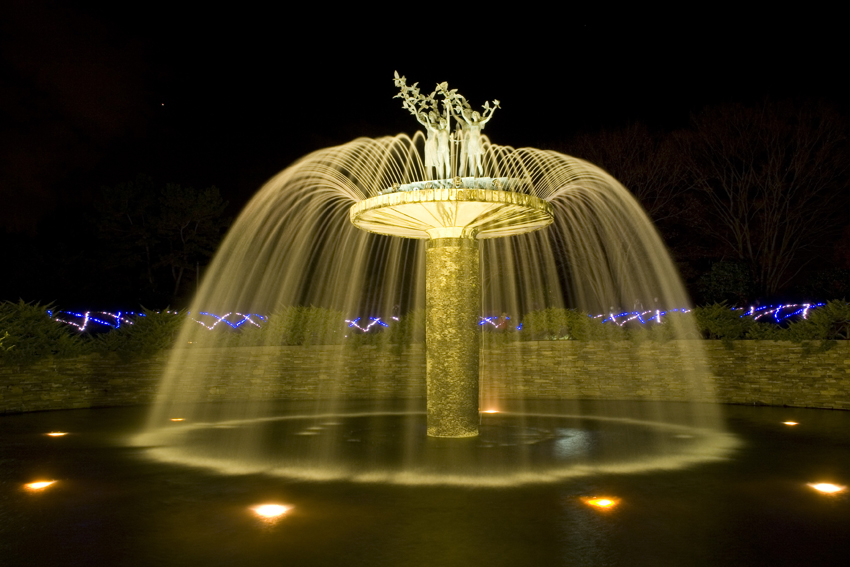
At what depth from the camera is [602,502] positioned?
7285 mm

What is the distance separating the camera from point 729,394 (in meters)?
17.6

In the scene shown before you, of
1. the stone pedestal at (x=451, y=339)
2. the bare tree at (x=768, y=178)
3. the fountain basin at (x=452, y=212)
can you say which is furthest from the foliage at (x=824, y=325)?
the bare tree at (x=768, y=178)

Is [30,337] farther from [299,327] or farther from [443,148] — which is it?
[443,148]

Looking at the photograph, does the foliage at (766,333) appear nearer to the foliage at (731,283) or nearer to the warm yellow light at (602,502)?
A: the foliage at (731,283)

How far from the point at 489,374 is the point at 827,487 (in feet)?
39.7


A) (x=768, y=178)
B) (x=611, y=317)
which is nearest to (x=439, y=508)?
(x=611, y=317)

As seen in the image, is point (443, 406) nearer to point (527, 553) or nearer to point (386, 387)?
point (527, 553)

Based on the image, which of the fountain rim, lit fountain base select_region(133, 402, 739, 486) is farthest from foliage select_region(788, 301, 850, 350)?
the fountain rim

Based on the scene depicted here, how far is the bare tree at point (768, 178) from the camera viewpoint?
30062mm

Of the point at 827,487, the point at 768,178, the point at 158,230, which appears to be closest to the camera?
the point at 827,487

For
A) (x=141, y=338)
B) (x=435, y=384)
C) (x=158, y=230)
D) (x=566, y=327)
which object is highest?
(x=158, y=230)

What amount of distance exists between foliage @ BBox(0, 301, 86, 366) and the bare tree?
25.8 m

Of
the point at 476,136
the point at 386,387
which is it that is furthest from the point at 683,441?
the point at 386,387

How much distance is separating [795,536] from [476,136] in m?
7.47
